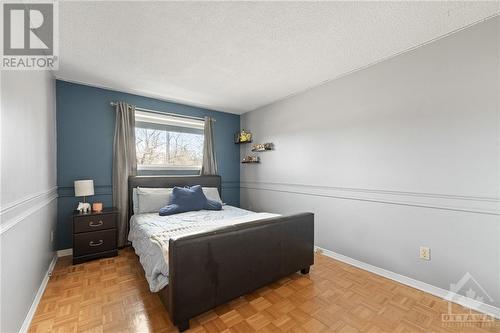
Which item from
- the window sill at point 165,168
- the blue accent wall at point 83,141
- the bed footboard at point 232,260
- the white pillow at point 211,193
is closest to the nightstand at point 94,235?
the blue accent wall at point 83,141

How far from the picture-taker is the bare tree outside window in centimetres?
358

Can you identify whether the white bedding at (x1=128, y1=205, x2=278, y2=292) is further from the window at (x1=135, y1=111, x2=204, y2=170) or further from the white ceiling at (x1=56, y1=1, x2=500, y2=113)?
the white ceiling at (x1=56, y1=1, x2=500, y2=113)

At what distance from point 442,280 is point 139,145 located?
424cm

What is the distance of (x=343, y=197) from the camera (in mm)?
2787

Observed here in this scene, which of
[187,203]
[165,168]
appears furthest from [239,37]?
[165,168]

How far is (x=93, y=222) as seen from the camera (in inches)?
108

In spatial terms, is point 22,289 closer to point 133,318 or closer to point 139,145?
point 133,318

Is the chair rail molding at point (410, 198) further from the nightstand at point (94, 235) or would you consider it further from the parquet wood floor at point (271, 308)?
the nightstand at point (94, 235)

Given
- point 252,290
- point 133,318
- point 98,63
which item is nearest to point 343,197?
point 252,290

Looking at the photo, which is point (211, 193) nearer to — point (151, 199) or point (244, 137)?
point (151, 199)

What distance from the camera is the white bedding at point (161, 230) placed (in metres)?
1.72

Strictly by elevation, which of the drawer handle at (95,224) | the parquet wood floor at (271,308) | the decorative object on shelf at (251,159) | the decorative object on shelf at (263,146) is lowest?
the parquet wood floor at (271,308)

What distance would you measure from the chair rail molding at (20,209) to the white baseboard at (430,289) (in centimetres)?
318

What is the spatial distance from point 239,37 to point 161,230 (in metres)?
2.11
